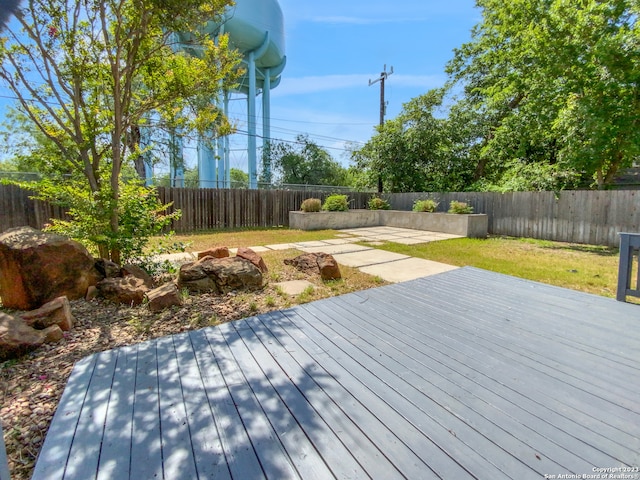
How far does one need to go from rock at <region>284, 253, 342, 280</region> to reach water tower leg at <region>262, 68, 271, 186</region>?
14.9m

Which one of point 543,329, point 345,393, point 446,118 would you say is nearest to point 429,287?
point 543,329

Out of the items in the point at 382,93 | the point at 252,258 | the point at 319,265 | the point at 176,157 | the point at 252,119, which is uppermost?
the point at 252,119

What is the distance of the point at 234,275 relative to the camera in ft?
11.5

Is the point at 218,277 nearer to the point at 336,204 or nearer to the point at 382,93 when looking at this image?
the point at 336,204

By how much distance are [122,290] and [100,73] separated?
243 centimetres

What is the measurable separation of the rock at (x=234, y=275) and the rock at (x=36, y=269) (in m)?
1.29

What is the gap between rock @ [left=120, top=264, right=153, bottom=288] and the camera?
3.36m

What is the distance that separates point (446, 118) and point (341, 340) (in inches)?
501

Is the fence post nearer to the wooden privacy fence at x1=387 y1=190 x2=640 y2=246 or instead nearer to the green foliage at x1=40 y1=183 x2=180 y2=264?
the green foliage at x1=40 y1=183 x2=180 y2=264

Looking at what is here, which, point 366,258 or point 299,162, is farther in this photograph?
point 299,162

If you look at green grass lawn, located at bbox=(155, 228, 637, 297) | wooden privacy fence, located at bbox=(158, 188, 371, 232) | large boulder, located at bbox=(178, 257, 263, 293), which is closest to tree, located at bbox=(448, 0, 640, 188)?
green grass lawn, located at bbox=(155, 228, 637, 297)

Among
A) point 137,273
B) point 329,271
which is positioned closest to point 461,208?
point 329,271

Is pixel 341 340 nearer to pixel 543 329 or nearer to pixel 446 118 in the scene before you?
pixel 543 329

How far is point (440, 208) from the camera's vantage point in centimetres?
1064
